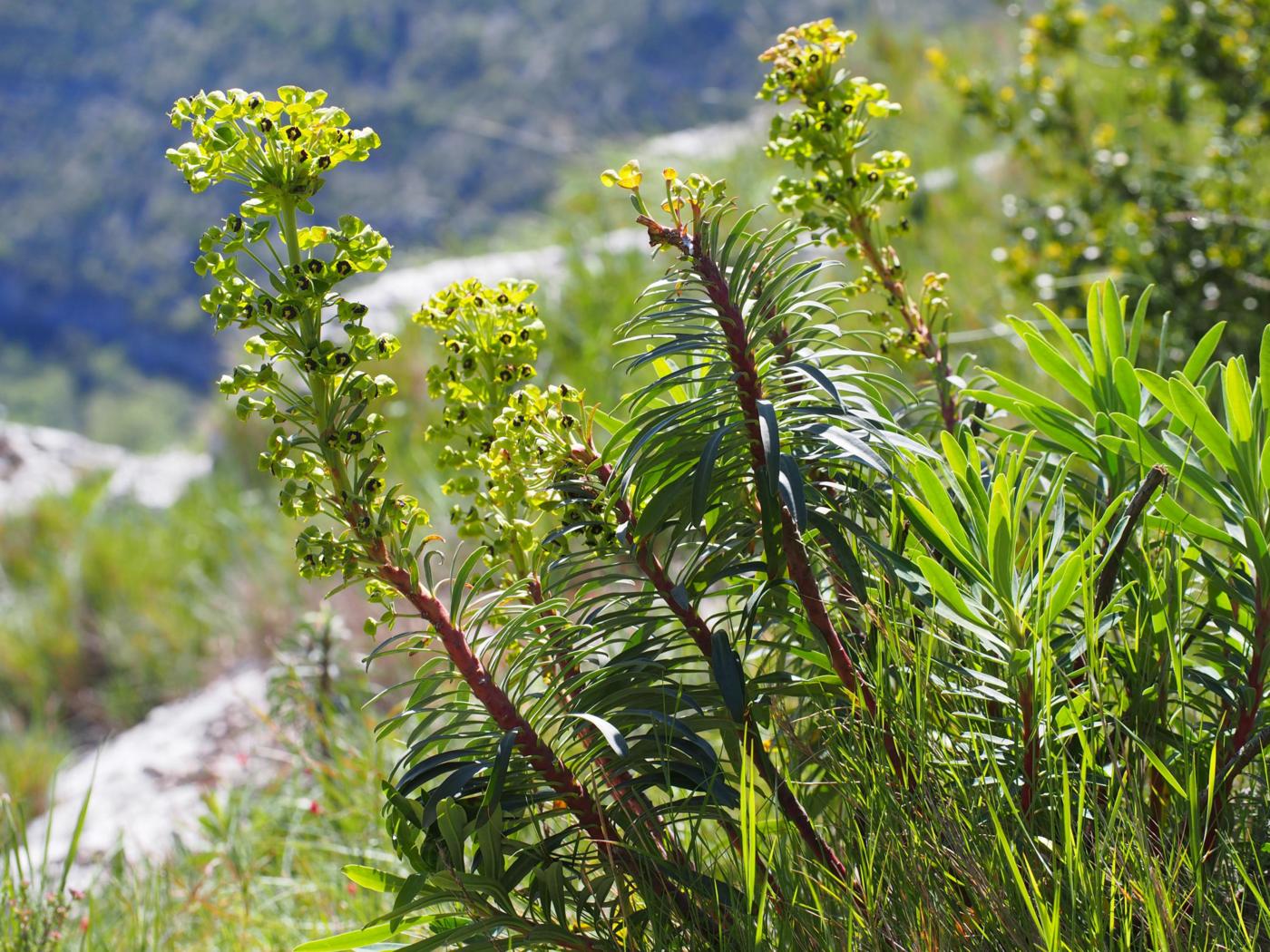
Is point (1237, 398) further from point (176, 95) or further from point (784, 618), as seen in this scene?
point (176, 95)

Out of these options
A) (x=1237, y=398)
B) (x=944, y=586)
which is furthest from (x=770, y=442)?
(x=1237, y=398)

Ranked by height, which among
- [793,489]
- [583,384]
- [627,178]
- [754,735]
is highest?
[583,384]

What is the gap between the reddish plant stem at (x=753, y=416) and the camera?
102cm

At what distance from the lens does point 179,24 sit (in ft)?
122

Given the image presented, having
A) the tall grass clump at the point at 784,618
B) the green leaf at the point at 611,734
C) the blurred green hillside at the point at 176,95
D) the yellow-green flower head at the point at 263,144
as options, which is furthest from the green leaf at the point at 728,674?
the blurred green hillside at the point at 176,95

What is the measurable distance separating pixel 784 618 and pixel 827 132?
63cm

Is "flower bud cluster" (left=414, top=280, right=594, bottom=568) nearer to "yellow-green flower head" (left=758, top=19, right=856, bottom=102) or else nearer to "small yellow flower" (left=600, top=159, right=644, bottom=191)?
"small yellow flower" (left=600, top=159, right=644, bottom=191)

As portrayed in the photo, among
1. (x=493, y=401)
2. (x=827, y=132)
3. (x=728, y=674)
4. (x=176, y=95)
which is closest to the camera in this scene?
(x=728, y=674)

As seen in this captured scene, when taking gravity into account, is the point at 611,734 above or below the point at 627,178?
below

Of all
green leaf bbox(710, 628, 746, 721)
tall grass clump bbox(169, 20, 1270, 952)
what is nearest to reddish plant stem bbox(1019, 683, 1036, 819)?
tall grass clump bbox(169, 20, 1270, 952)

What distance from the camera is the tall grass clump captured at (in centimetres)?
93

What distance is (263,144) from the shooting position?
1019 mm

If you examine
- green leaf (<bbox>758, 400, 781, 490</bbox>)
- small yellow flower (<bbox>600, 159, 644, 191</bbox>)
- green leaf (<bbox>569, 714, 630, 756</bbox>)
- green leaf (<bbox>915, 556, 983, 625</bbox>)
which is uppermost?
small yellow flower (<bbox>600, 159, 644, 191</bbox>)

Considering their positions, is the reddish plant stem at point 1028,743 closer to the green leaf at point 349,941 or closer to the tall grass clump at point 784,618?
the tall grass clump at point 784,618
